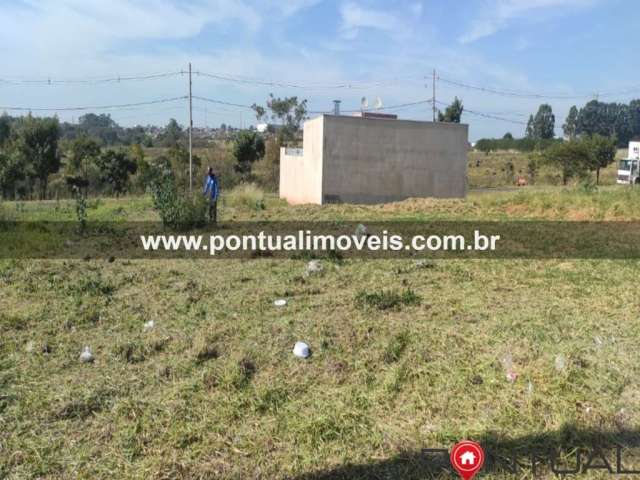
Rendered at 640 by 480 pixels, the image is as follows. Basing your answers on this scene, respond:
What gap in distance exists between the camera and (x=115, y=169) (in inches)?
1351

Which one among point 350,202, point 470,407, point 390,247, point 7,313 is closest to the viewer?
point 470,407

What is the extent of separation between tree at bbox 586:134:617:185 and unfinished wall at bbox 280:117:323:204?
25015 mm

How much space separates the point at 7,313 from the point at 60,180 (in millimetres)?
33708

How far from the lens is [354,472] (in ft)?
8.91

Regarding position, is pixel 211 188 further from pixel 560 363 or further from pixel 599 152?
pixel 599 152

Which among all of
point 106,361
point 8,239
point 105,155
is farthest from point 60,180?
point 106,361

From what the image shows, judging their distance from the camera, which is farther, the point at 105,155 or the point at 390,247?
the point at 105,155

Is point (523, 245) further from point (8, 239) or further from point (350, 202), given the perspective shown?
point (350, 202)

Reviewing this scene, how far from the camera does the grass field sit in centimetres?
287

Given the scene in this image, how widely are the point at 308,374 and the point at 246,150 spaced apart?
36008 millimetres

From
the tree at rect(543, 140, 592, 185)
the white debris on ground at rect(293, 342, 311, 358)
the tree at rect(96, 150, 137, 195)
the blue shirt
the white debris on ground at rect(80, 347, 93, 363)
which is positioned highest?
the tree at rect(543, 140, 592, 185)

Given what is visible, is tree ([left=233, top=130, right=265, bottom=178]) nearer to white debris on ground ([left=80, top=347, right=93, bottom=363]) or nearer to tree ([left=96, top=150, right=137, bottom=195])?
tree ([left=96, top=150, right=137, bottom=195])

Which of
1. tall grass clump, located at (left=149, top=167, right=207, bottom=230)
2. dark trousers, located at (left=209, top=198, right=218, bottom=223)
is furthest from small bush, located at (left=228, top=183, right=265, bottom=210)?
tall grass clump, located at (left=149, top=167, right=207, bottom=230)

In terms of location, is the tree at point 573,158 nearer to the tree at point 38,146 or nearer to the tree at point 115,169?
the tree at point 115,169
